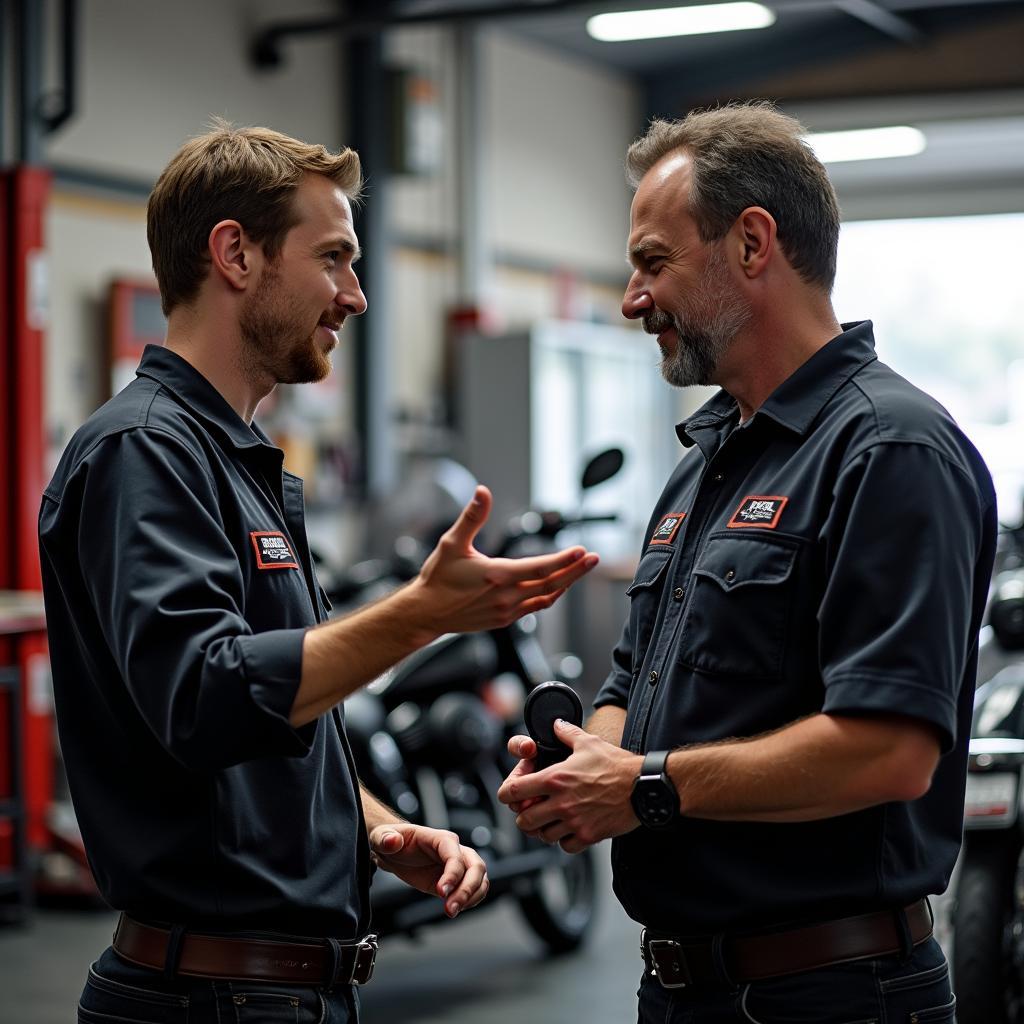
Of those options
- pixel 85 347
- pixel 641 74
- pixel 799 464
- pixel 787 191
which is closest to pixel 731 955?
pixel 799 464

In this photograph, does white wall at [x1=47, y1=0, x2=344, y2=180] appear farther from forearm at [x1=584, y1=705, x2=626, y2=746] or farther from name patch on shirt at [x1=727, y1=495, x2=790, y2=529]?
name patch on shirt at [x1=727, y1=495, x2=790, y2=529]

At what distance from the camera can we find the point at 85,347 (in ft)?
22.1

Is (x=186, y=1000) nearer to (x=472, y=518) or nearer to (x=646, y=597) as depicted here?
(x=472, y=518)

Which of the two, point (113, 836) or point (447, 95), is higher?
point (447, 95)

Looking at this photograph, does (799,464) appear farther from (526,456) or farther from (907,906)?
(526,456)

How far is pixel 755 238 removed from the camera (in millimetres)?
1866

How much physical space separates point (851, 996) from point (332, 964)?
0.56 m

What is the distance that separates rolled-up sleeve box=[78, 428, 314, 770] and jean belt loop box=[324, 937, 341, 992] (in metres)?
0.29

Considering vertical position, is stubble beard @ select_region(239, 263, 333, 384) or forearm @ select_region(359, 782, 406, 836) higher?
stubble beard @ select_region(239, 263, 333, 384)

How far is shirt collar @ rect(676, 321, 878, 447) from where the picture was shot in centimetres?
180

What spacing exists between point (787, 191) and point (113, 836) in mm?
1054

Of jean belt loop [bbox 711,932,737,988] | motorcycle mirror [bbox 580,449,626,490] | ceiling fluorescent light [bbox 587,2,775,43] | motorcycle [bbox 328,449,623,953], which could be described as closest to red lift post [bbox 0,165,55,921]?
motorcycle [bbox 328,449,623,953]

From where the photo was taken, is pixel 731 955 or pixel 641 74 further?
pixel 641 74

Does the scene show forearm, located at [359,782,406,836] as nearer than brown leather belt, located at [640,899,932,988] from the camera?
No
